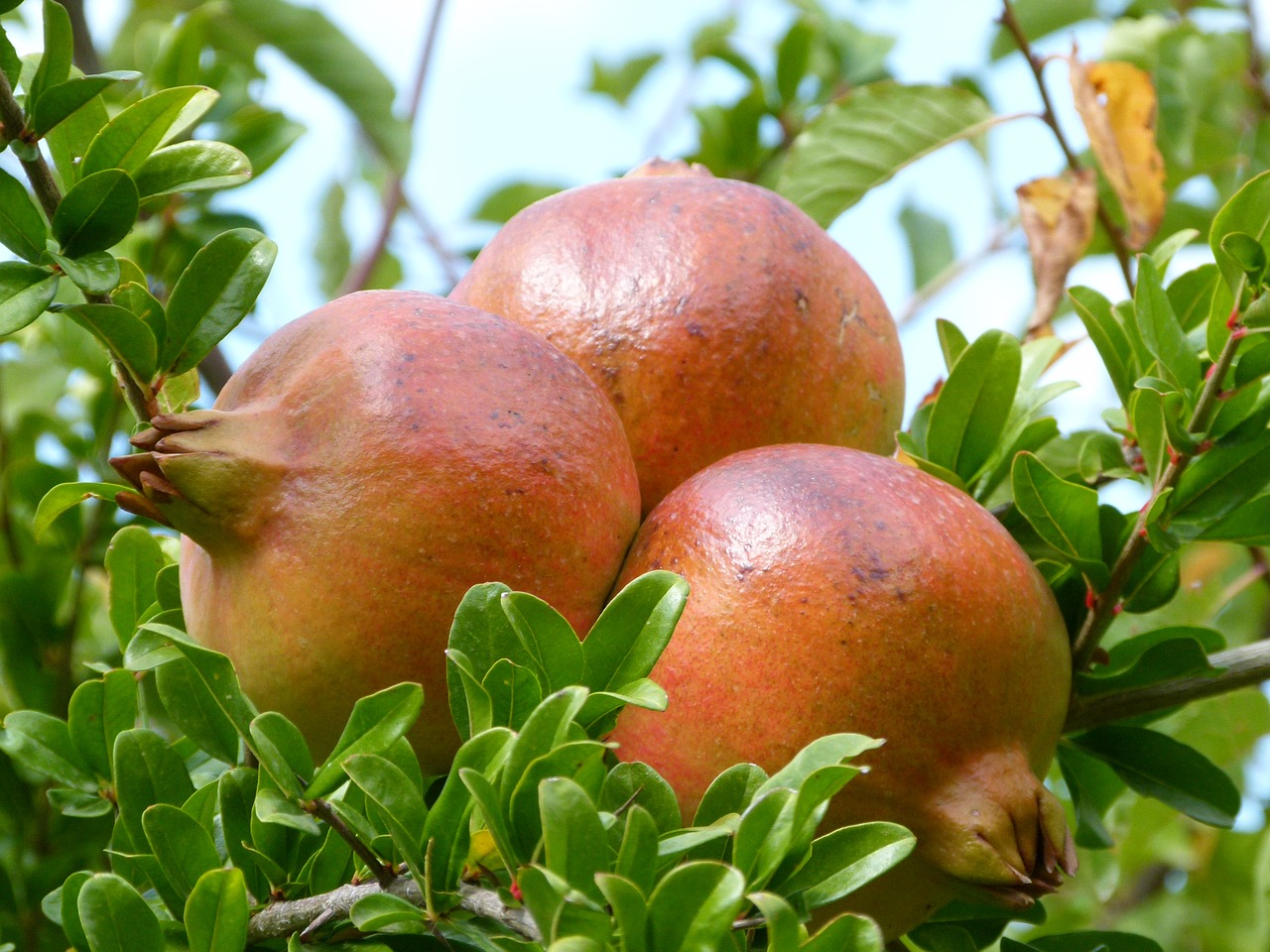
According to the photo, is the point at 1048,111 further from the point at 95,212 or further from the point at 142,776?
the point at 142,776

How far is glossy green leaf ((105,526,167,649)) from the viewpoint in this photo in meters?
1.08

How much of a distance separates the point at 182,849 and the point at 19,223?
41 cm

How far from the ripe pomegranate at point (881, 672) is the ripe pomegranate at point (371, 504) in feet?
0.33

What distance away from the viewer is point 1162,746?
106 centimetres

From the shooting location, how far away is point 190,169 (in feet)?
3.03

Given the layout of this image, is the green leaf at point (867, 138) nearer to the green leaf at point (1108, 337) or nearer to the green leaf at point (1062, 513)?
the green leaf at point (1108, 337)

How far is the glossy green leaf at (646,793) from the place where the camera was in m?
0.75

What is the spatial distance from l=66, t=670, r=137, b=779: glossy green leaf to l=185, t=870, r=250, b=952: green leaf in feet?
0.98

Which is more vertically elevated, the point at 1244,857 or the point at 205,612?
the point at 205,612

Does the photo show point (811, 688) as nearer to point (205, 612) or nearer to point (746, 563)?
point (746, 563)

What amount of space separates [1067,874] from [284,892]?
0.50 metres

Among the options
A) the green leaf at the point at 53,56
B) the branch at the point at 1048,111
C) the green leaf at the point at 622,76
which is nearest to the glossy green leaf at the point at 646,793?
the green leaf at the point at 53,56

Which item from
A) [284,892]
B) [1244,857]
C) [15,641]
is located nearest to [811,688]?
[284,892]

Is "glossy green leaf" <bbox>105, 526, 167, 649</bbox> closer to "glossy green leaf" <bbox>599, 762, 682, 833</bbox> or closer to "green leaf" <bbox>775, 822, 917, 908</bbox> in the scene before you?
"glossy green leaf" <bbox>599, 762, 682, 833</bbox>
